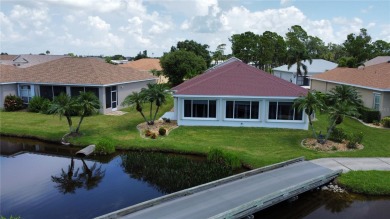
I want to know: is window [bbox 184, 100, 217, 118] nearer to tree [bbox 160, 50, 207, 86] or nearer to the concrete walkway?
the concrete walkway

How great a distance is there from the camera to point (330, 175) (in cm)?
1628

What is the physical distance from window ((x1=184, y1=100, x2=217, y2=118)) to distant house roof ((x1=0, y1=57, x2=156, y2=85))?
10549 millimetres

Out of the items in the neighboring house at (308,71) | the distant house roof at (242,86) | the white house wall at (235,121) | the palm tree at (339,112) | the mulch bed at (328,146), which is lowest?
the mulch bed at (328,146)

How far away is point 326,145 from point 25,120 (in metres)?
26.5

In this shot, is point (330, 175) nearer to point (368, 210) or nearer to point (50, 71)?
point (368, 210)

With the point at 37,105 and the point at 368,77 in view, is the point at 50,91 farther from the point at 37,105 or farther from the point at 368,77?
the point at 368,77

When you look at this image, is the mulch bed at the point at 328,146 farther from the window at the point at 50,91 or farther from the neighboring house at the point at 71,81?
the window at the point at 50,91

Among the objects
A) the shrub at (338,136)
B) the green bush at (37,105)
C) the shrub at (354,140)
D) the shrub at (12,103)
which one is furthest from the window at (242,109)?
the shrub at (12,103)

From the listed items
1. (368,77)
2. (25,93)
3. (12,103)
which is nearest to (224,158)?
(368,77)

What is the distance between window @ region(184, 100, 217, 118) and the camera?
2779cm

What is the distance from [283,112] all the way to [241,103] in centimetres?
361

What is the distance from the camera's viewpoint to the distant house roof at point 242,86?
27078 millimetres

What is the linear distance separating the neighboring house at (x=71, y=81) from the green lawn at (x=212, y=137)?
163 inches

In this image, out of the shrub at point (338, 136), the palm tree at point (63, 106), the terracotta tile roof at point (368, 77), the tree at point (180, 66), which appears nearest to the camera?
the shrub at point (338, 136)
